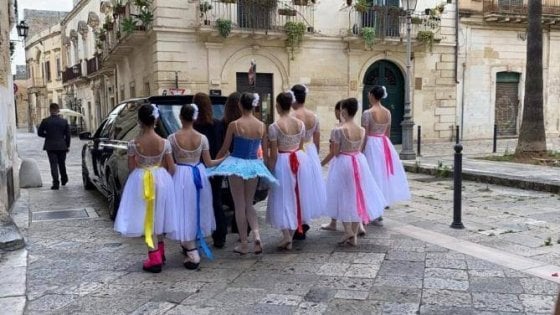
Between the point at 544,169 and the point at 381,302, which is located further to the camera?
the point at 544,169

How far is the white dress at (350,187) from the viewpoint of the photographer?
5512mm

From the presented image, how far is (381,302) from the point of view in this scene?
4.09 metres

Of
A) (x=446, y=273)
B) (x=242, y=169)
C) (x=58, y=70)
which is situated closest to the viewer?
(x=446, y=273)

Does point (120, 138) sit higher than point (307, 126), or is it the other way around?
point (307, 126)

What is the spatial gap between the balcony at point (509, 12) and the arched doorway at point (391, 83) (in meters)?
4.48

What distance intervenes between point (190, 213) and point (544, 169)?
9.09 metres

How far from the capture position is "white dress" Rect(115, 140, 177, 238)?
4.80m

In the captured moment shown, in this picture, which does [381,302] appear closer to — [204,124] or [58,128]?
[204,124]

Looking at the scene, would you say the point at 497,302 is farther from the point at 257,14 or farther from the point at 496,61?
the point at 496,61

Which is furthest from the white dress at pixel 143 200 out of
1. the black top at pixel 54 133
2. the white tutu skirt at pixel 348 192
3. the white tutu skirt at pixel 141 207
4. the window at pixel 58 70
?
the window at pixel 58 70

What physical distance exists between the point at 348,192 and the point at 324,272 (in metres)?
1.04

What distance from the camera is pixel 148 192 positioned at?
4.77 m

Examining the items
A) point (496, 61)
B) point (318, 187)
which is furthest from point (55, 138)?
point (496, 61)

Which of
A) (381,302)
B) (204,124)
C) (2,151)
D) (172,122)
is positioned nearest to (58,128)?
(2,151)
